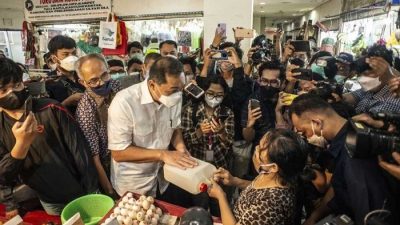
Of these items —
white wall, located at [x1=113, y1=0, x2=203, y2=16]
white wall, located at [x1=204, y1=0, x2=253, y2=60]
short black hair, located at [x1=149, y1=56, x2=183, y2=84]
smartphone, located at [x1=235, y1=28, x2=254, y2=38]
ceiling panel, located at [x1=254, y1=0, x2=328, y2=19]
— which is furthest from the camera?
ceiling panel, located at [x1=254, y1=0, x2=328, y2=19]

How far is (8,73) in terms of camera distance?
1.30 m

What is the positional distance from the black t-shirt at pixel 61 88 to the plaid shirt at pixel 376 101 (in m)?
2.24

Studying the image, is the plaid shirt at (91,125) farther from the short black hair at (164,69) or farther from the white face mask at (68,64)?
the white face mask at (68,64)

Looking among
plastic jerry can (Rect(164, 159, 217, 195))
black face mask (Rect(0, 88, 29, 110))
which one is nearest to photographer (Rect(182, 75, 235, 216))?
plastic jerry can (Rect(164, 159, 217, 195))

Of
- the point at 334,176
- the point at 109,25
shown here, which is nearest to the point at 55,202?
the point at 334,176

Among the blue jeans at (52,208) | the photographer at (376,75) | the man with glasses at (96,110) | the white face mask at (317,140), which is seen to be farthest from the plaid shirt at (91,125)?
the photographer at (376,75)

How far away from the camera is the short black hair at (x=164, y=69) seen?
1.56 metres

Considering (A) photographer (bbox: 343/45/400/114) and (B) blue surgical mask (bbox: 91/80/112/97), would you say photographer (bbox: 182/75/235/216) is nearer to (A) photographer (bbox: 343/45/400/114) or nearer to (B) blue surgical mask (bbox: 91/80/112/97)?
(B) blue surgical mask (bbox: 91/80/112/97)

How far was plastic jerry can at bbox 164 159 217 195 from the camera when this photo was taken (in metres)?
1.44

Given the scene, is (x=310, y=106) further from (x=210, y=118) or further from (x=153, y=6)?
(x=153, y=6)

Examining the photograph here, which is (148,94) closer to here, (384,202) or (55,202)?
(55,202)

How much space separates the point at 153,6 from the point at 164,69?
353cm

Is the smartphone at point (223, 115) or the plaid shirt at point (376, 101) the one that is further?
the smartphone at point (223, 115)

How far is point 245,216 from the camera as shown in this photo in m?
1.32
